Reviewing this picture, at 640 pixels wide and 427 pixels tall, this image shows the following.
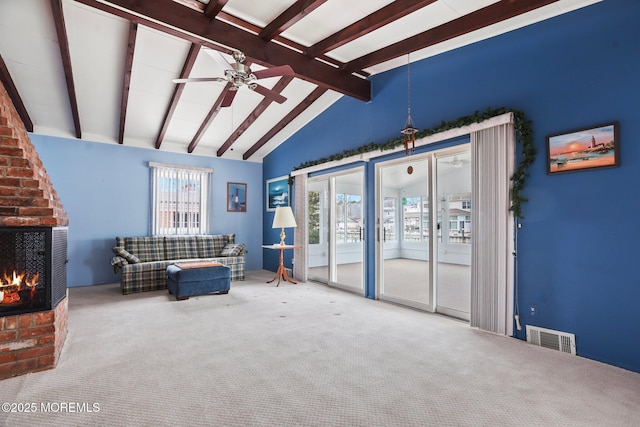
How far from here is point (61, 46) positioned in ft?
12.5

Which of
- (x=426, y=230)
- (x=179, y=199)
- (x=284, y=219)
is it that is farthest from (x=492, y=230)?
(x=179, y=199)

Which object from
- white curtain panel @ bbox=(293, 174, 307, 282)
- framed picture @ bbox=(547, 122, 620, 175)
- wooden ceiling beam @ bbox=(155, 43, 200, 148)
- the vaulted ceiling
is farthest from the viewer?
white curtain panel @ bbox=(293, 174, 307, 282)

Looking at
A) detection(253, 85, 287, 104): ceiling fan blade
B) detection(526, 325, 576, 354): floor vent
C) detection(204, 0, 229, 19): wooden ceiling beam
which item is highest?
detection(204, 0, 229, 19): wooden ceiling beam

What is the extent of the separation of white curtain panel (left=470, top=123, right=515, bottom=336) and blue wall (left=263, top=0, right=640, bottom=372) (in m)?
0.15

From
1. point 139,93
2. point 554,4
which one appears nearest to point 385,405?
point 554,4

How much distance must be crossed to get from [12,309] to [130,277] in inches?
115

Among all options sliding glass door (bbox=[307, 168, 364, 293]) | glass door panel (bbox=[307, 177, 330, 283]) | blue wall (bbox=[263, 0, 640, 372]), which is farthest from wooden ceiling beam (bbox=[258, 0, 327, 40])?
glass door panel (bbox=[307, 177, 330, 283])

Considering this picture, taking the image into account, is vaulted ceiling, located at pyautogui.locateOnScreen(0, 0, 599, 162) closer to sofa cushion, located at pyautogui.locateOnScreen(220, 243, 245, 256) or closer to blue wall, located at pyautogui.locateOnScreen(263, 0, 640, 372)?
blue wall, located at pyautogui.locateOnScreen(263, 0, 640, 372)

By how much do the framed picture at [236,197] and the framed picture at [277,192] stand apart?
58 cm

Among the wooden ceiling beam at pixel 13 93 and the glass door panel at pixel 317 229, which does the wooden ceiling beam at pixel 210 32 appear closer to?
the wooden ceiling beam at pixel 13 93

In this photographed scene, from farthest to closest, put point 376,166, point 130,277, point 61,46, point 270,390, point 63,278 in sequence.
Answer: point 130,277
point 376,166
point 61,46
point 63,278
point 270,390

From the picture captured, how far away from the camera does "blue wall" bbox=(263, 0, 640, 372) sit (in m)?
2.70

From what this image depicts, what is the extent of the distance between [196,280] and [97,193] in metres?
2.97

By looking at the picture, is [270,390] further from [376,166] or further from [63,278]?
[376,166]
